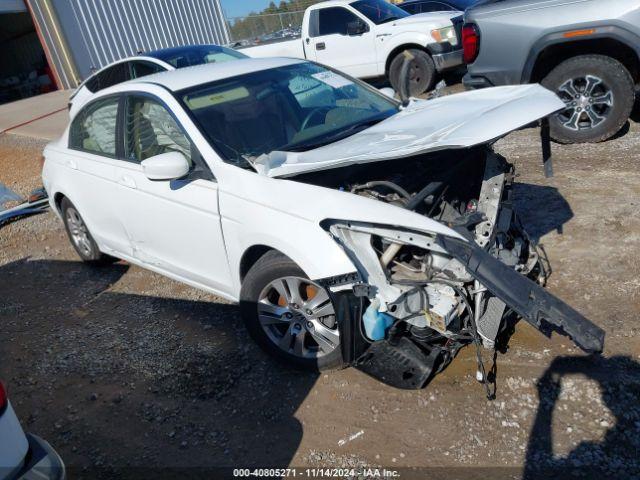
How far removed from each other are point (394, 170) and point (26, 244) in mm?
5149

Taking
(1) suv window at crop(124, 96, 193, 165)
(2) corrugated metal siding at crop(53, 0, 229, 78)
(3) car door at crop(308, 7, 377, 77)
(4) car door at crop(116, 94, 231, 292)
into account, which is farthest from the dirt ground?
(2) corrugated metal siding at crop(53, 0, 229, 78)

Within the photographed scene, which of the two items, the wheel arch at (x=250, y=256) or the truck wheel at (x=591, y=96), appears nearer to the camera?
the wheel arch at (x=250, y=256)

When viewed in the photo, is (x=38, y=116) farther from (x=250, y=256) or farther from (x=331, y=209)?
(x=331, y=209)

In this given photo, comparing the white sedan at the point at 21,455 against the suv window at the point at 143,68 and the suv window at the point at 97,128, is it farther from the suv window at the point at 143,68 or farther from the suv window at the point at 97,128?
the suv window at the point at 143,68

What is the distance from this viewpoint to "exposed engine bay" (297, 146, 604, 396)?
8.64ft

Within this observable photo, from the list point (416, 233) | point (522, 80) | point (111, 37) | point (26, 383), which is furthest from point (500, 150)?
point (111, 37)

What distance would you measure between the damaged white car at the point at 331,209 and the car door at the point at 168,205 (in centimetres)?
1

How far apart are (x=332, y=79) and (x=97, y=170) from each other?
78.7 inches

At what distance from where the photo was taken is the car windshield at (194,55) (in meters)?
8.87

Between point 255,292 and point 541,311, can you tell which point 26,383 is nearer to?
point 255,292

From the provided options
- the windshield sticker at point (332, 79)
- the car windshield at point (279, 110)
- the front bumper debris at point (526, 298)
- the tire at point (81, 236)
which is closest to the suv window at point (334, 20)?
the windshield sticker at point (332, 79)

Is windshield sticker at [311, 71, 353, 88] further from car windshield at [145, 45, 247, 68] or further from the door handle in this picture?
car windshield at [145, 45, 247, 68]


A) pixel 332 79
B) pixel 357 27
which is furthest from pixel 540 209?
pixel 357 27

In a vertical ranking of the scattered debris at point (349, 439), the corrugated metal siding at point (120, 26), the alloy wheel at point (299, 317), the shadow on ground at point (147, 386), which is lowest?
the scattered debris at point (349, 439)
